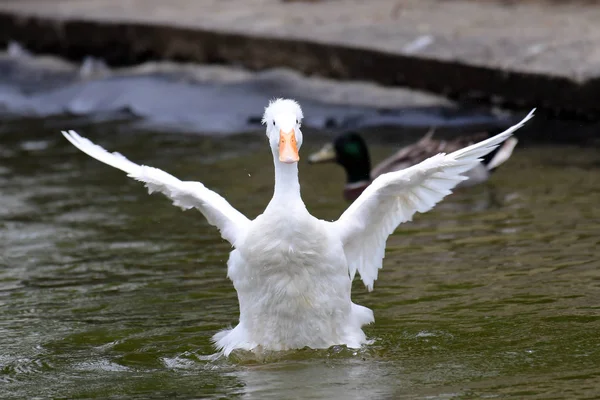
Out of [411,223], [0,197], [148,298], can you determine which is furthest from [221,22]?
[148,298]

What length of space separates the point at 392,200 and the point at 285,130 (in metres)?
0.82

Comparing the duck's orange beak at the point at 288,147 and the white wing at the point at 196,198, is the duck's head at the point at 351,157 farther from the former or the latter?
the duck's orange beak at the point at 288,147

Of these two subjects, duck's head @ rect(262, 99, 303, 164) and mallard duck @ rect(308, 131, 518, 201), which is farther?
mallard duck @ rect(308, 131, 518, 201)

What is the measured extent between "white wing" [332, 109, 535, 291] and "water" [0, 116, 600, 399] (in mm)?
386

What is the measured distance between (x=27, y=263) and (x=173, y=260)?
998 millimetres

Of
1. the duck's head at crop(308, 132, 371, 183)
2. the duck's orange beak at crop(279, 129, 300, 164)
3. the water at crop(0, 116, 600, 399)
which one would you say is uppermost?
the duck's head at crop(308, 132, 371, 183)

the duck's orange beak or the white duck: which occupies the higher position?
the duck's orange beak

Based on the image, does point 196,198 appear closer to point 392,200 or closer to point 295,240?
point 295,240

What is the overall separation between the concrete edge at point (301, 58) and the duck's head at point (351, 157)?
201 centimetres

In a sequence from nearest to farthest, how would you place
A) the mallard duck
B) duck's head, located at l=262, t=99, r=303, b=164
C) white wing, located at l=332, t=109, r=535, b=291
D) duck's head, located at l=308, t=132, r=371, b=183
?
1. duck's head, located at l=262, t=99, r=303, b=164
2. white wing, located at l=332, t=109, r=535, b=291
3. the mallard duck
4. duck's head, located at l=308, t=132, r=371, b=183

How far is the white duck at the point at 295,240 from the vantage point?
18.6 ft

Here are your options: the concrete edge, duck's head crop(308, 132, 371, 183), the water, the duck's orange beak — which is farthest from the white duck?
the concrete edge

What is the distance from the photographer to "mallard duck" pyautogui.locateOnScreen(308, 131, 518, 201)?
9461 mm

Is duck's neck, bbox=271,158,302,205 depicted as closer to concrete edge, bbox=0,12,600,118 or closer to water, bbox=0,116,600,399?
water, bbox=0,116,600,399
